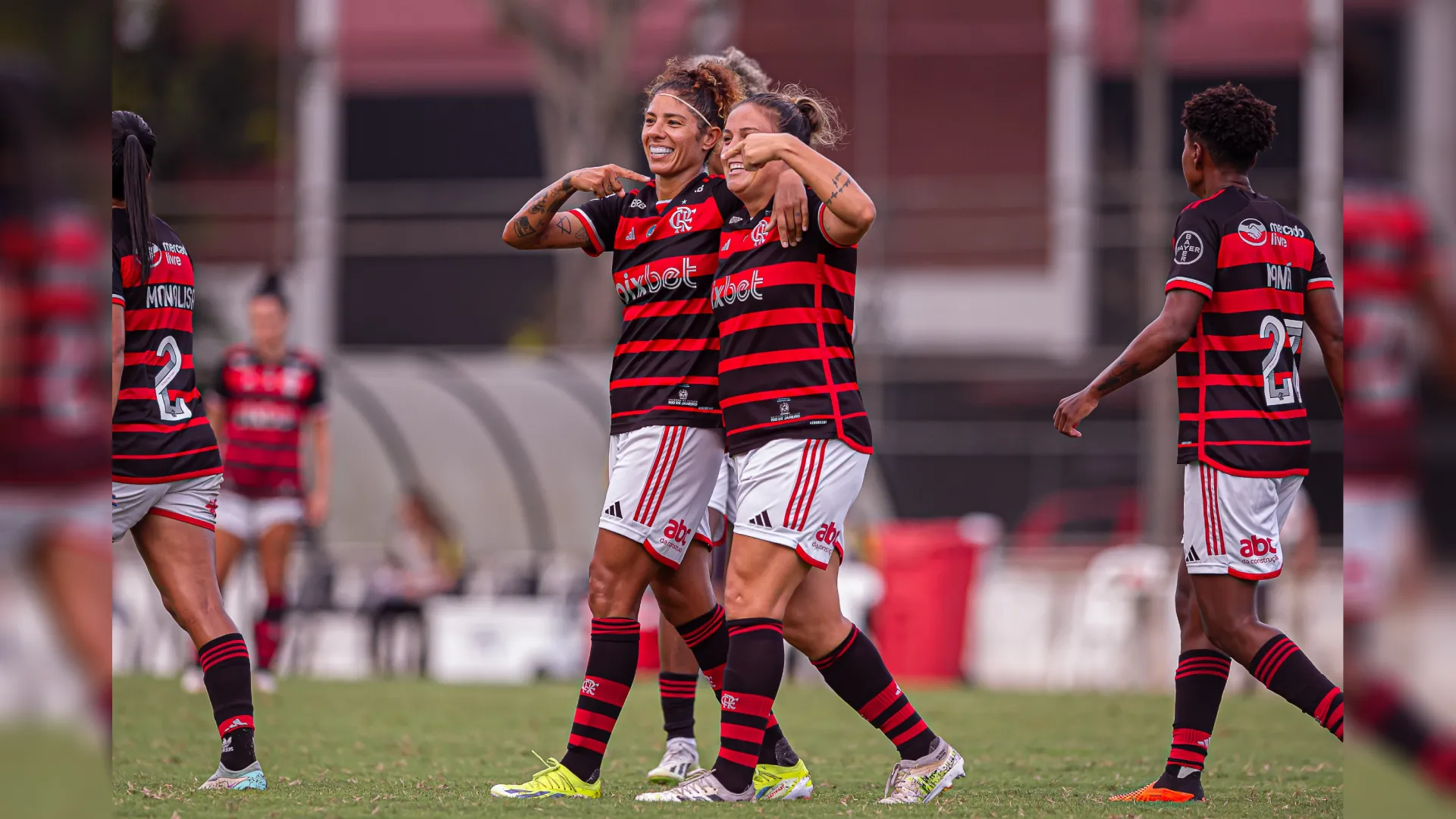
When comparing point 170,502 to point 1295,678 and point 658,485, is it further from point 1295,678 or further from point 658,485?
point 1295,678

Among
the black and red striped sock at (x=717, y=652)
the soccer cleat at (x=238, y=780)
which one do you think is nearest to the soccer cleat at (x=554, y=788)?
the black and red striped sock at (x=717, y=652)

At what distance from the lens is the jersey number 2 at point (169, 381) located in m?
5.27

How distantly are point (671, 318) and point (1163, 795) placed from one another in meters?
2.24

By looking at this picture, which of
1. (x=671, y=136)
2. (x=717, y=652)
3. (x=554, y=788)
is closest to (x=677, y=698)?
(x=717, y=652)

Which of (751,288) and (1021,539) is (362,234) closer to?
(1021,539)

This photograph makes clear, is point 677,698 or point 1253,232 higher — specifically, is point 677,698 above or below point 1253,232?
below

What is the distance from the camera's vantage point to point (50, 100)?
1349mm

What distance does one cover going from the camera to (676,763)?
229 inches

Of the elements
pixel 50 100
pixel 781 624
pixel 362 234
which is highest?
pixel 362 234

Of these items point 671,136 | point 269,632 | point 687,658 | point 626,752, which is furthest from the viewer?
point 269,632

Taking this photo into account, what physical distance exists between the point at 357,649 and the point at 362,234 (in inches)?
486

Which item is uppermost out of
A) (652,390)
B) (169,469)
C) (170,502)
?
(652,390)

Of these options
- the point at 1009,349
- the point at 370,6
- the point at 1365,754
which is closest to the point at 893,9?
the point at 1009,349

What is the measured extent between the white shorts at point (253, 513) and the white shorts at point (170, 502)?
497 centimetres
